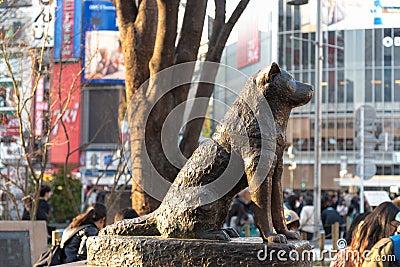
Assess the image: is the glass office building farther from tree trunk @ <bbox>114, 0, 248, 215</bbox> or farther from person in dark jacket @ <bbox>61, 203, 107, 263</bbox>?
person in dark jacket @ <bbox>61, 203, 107, 263</bbox>

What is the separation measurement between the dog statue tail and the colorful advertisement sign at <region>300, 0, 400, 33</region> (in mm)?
9468

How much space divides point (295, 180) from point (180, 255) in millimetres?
45960

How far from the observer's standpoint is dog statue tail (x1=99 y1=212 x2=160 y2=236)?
4.22m

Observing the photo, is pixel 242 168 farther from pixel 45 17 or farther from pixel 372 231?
pixel 45 17

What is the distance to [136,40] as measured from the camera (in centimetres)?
868

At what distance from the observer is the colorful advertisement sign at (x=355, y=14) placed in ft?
46.0

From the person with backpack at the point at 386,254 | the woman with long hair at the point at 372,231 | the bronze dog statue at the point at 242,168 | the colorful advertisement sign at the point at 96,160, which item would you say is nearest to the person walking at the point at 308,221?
the woman with long hair at the point at 372,231

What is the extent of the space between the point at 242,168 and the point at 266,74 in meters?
0.54

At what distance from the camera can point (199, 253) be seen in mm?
3834

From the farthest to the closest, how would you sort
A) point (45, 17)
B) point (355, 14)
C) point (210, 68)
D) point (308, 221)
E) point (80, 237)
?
point (355, 14), point (308, 221), point (45, 17), point (210, 68), point (80, 237)

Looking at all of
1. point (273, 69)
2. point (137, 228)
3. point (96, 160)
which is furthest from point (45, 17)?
point (96, 160)

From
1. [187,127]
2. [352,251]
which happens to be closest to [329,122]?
[187,127]

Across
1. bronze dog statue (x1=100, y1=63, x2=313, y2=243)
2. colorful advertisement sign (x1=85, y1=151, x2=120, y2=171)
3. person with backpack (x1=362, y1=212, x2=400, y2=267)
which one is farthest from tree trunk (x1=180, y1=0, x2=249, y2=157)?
colorful advertisement sign (x1=85, y1=151, x2=120, y2=171)

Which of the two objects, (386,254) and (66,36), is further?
(66,36)
